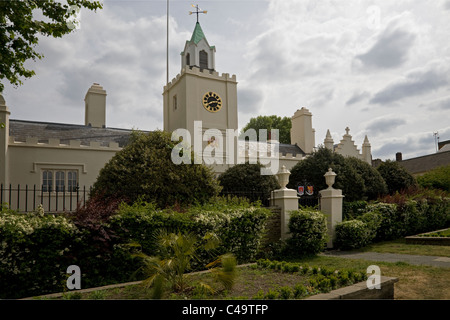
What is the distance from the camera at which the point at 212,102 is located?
87.2 ft

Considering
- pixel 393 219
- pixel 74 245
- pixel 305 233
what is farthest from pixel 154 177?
pixel 393 219

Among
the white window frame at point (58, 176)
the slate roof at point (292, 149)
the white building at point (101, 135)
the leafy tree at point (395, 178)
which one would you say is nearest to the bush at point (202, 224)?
the white building at point (101, 135)

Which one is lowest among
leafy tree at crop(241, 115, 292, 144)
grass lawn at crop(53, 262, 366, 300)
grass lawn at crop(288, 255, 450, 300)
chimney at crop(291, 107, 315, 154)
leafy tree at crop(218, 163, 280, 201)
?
grass lawn at crop(288, 255, 450, 300)

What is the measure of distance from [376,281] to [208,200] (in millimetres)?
5603

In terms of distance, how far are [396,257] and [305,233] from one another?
100 inches

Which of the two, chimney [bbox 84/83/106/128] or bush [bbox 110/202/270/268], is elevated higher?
chimney [bbox 84/83/106/128]

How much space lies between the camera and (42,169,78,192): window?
1988cm

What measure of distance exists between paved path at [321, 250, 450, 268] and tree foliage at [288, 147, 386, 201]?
14.6ft

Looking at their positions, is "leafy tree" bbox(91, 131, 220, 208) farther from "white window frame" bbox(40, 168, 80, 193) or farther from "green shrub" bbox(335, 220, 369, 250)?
"white window frame" bbox(40, 168, 80, 193)

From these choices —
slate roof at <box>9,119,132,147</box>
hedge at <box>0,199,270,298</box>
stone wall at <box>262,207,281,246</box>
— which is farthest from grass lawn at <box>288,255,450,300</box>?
slate roof at <box>9,119,132,147</box>

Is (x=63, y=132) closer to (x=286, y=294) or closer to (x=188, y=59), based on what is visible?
(x=188, y=59)

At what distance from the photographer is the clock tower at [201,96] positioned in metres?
25.5
